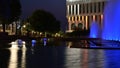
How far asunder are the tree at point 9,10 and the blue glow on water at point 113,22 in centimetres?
2793

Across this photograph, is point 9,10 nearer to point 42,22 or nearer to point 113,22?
point 113,22

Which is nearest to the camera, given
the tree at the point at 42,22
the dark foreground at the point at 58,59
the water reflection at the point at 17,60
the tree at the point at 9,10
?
the water reflection at the point at 17,60

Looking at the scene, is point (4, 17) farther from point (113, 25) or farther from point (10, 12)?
point (113, 25)

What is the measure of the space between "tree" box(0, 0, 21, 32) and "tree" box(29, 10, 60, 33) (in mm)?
28527

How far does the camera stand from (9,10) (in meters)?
88.1

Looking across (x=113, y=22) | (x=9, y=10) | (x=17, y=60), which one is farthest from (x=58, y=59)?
(x=9, y=10)

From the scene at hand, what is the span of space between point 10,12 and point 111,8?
3560 cm

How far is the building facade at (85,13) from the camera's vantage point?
7229 inches

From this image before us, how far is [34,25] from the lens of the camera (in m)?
127

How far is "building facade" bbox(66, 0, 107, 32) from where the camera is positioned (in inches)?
7229

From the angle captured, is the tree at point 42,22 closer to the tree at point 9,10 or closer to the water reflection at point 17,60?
the tree at point 9,10

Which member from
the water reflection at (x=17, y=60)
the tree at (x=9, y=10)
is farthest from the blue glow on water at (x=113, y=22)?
the tree at (x=9, y=10)

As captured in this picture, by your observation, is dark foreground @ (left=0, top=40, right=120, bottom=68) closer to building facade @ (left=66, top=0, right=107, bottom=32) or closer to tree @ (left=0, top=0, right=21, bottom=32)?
tree @ (left=0, top=0, right=21, bottom=32)

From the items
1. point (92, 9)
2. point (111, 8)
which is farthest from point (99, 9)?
point (111, 8)
